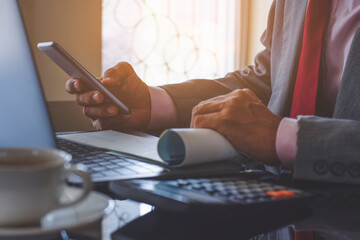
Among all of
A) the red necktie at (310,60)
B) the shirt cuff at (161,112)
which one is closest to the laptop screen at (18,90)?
the shirt cuff at (161,112)

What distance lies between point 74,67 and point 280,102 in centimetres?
57

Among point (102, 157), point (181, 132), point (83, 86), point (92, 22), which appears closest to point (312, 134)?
point (181, 132)

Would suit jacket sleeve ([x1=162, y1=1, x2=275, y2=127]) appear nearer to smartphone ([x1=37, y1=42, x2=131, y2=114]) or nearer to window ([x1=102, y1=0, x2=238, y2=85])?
smartphone ([x1=37, y1=42, x2=131, y2=114])

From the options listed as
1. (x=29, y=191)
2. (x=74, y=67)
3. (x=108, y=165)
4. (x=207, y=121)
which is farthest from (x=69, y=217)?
(x=74, y=67)

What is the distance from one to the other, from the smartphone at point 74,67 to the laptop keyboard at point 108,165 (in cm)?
18

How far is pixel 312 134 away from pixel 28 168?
0.40 m

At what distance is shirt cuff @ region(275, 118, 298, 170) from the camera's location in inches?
24.1

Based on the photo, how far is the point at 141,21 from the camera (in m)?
2.89

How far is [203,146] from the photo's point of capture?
524 mm

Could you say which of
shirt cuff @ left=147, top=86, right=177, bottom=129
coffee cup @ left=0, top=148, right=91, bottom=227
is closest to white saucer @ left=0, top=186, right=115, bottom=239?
coffee cup @ left=0, top=148, right=91, bottom=227

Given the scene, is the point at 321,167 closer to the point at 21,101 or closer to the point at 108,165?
the point at 108,165

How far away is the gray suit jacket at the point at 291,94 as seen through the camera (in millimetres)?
541

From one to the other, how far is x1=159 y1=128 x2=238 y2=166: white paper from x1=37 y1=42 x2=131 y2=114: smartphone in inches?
11.8

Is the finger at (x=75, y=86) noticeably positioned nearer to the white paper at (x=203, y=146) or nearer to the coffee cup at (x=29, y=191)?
the white paper at (x=203, y=146)
